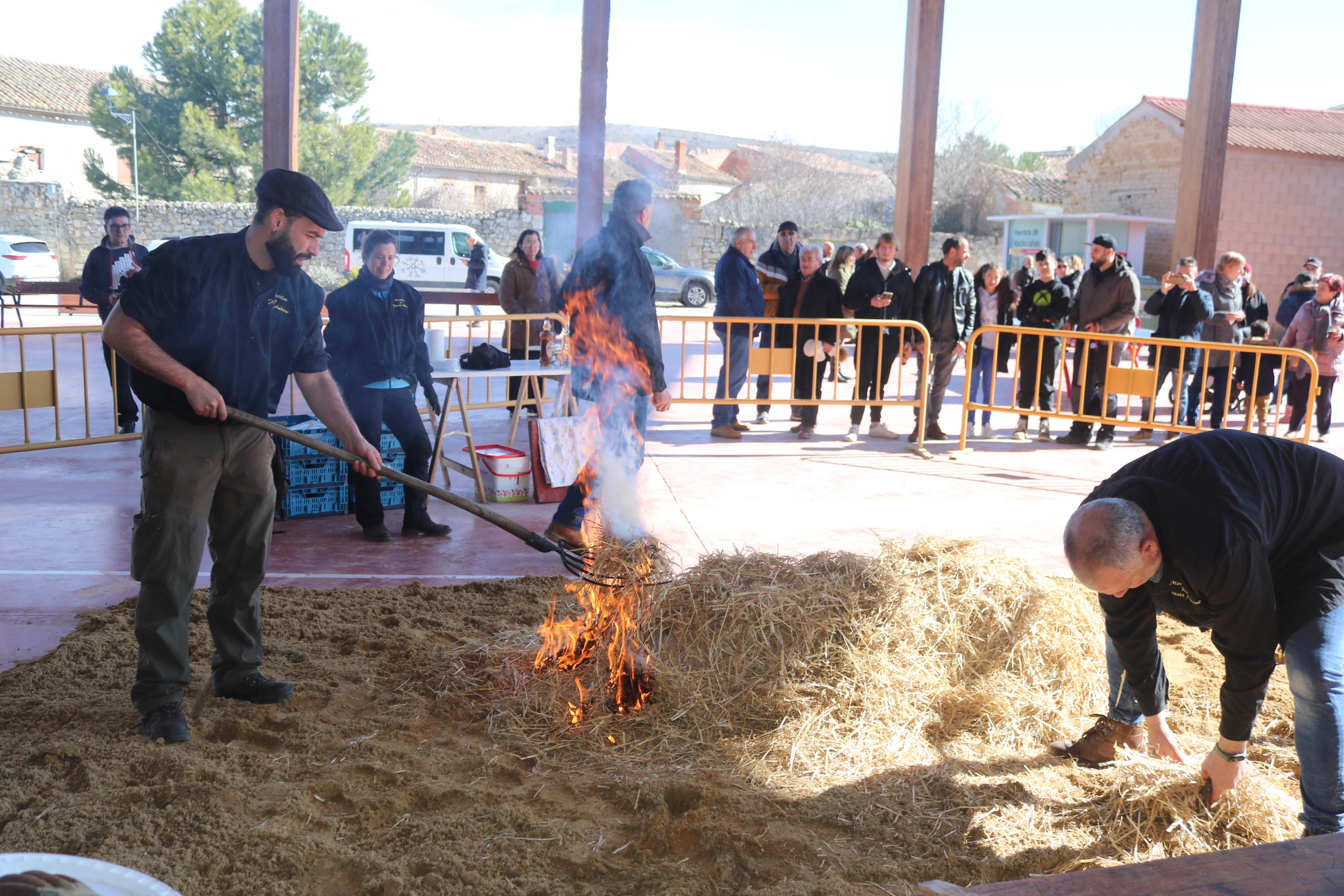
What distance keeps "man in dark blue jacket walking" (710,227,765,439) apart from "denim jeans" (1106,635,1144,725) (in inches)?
276

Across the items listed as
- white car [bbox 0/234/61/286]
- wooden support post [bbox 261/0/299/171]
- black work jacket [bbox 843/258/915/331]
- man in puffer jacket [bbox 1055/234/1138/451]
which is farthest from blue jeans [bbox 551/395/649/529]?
white car [bbox 0/234/61/286]

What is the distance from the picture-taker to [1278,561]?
3027 mm

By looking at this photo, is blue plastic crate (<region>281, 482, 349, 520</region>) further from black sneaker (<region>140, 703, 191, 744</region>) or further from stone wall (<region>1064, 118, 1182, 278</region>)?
stone wall (<region>1064, 118, 1182, 278</region>)

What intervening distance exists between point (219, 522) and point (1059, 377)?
8.48 m

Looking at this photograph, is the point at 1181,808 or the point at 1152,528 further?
the point at 1181,808

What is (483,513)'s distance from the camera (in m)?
3.97

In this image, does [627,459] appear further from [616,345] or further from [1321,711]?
[1321,711]

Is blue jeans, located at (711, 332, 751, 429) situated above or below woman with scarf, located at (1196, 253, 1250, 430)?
below

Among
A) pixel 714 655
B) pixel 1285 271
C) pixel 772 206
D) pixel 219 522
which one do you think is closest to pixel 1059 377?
pixel 714 655

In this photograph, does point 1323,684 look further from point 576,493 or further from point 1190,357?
point 1190,357

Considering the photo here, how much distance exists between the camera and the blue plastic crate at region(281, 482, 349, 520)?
713cm

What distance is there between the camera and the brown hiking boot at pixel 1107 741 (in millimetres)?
3754

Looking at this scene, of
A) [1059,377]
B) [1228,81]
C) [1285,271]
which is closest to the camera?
[1059,377]

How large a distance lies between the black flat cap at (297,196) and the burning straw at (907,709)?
1.98m
